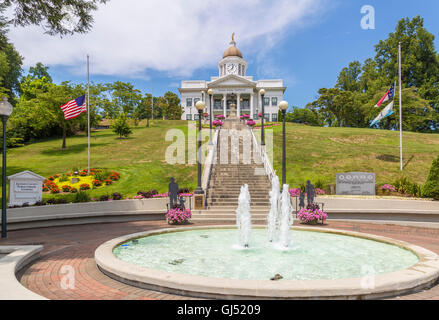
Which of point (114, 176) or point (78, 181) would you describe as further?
→ point (114, 176)

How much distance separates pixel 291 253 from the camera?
8078 mm

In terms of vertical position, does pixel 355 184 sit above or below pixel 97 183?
above

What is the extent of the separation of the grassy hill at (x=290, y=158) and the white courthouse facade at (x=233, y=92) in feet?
118

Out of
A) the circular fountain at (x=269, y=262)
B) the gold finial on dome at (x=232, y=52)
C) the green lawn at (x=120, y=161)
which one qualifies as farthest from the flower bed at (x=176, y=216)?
the gold finial on dome at (x=232, y=52)

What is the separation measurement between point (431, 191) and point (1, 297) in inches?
739

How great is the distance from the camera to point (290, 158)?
2928cm

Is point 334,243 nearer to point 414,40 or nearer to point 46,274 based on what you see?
point 46,274

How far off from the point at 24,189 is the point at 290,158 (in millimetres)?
22432

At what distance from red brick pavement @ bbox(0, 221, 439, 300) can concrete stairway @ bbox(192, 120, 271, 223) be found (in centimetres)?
493

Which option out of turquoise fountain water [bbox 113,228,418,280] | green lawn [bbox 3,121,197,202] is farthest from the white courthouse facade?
turquoise fountain water [bbox 113,228,418,280]

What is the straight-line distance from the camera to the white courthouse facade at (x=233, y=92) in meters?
75.6

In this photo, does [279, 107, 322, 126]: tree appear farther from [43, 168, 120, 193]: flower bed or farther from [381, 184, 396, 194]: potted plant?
[43, 168, 120, 193]: flower bed

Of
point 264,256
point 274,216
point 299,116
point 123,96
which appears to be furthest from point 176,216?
point 299,116

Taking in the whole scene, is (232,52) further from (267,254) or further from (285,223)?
(267,254)
